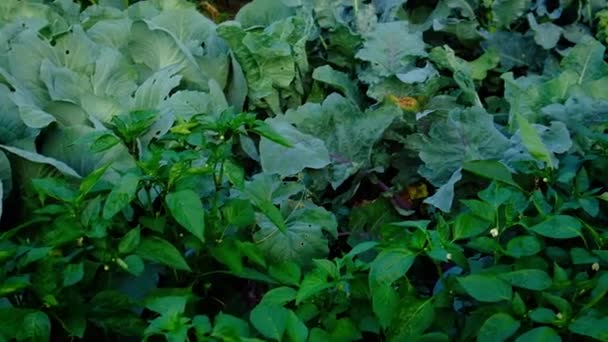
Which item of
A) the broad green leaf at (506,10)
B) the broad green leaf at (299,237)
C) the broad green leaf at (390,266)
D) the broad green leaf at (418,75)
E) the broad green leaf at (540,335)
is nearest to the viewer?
the broad green leaf at (540,335)

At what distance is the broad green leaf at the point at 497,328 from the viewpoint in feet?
5.86

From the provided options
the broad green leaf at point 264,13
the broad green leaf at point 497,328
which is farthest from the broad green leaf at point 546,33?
the broad green leaf at point 497,328

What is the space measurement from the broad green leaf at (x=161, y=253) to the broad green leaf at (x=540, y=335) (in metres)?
0.71

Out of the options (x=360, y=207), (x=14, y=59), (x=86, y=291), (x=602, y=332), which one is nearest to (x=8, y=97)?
(x=14, y=59)

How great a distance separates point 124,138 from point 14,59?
2.69 feet

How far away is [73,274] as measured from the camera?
74.7 inches

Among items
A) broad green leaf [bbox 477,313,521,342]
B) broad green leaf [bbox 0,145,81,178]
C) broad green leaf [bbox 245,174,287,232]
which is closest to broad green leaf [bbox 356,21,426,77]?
broad green leaf [bbox 245,174,287,232]

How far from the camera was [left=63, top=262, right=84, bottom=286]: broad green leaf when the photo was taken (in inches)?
74.4

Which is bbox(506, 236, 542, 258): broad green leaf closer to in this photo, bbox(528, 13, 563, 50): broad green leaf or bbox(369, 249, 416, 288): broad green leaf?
bbox(369, 249, 416, 288): broad green leaf

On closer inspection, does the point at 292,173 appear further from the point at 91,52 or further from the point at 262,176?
the point at 91,52

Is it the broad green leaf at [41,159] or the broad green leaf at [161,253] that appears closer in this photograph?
the broad green leaf at [161,253]

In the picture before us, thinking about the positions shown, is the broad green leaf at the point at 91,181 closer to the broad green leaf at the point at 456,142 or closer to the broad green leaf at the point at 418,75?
the broad green leaf at the point at 456,142

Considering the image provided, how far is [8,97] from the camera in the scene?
2523mm

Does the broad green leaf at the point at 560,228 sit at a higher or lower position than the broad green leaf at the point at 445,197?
higher
